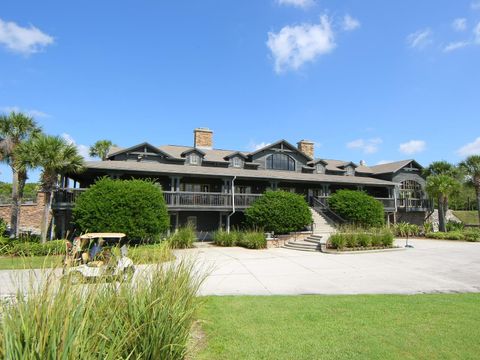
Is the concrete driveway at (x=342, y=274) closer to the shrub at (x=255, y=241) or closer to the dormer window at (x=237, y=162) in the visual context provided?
the shrub at (x=255, y=241)

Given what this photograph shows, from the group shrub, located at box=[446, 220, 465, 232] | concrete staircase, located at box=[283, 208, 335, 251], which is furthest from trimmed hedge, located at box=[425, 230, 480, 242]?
concrete staircase, located at box=[283, 208, 335, 251]

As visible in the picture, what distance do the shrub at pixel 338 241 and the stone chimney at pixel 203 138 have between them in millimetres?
17599

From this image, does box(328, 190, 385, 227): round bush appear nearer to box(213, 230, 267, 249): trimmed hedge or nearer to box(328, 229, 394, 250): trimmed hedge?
box(328, 229, 394, 250): trimmed hedge

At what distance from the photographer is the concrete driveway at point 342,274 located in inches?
378

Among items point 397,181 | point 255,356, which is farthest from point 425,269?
point 397,181

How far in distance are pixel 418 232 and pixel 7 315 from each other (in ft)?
111

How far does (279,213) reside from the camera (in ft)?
76.4

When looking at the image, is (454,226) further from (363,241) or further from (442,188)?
(363,241)

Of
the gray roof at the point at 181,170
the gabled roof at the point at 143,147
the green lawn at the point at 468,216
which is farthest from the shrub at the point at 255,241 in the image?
the green lawn at the point at 468,216

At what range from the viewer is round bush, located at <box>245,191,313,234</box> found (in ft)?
76.5

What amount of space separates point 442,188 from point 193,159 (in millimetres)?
23576

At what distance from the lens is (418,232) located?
30.1m

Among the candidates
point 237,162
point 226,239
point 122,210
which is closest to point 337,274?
point 226,239

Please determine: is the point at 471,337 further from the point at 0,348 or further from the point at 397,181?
the point at 397,181
